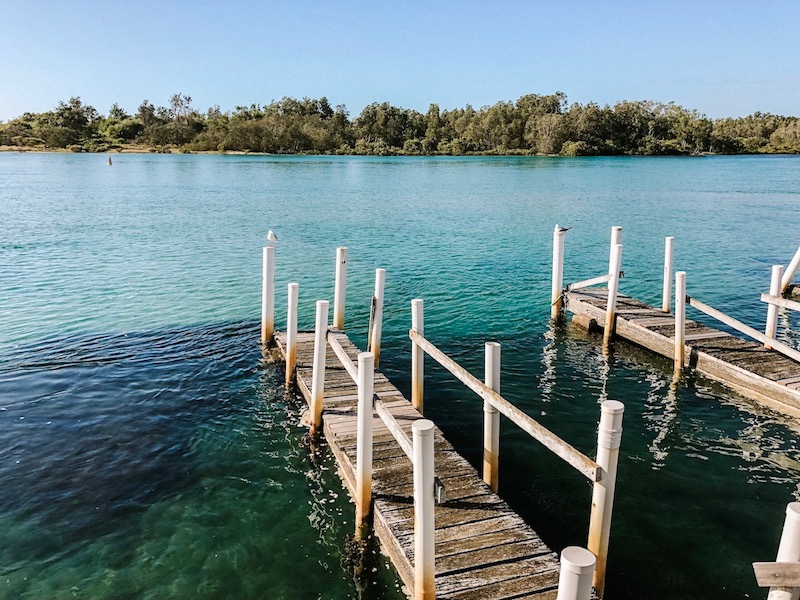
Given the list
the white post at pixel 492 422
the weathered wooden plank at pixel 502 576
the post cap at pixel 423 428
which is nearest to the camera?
the post cap at pixel 423 428

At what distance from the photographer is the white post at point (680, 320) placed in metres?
14.6

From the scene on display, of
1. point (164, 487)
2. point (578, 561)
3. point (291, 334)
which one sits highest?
point (578, 561)

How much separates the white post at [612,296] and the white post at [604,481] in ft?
35.8

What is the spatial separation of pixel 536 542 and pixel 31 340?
16.2m

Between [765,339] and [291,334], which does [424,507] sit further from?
[765,339]

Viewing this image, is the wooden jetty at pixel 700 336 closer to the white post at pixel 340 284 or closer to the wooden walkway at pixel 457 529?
the white post at pixel 340 284

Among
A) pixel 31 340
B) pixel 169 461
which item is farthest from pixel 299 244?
pixel 169 461

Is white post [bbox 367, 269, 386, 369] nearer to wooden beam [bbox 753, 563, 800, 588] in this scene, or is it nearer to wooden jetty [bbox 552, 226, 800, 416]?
wooden jetty [bbox 552, 226, 800, 416]

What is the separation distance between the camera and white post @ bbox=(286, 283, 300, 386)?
535 inches

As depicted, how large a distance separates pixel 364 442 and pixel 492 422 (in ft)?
6.78

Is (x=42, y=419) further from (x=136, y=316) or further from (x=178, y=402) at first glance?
(x=136, y=316)

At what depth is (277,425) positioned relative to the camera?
12.4 meters

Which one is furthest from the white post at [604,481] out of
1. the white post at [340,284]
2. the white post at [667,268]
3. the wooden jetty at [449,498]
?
the white post at [667,268]

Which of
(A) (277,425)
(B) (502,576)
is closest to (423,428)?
(B) (502,576)
